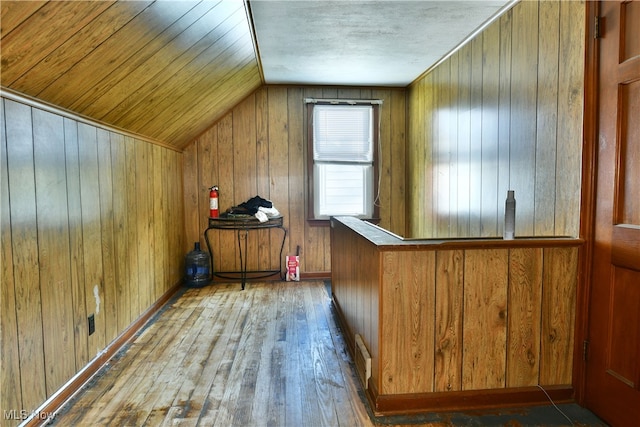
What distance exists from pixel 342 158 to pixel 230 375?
2929 mm

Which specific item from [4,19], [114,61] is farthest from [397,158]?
[4,19]

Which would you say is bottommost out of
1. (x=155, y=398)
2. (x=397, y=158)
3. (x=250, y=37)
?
(x=155, y=398)

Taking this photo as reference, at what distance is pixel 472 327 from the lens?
179 cm

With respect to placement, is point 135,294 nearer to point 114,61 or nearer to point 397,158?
point 114,61

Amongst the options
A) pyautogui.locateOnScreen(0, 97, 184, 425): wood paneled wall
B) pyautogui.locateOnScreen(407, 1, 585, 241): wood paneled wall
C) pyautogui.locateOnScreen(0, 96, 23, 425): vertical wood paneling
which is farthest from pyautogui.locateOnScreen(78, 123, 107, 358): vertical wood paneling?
pyautogui.locateOnScreen(407, 1, 585, 241): wood paneled wall

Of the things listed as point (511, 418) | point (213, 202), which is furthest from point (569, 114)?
point (213, 202)

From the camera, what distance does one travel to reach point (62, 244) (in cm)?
191

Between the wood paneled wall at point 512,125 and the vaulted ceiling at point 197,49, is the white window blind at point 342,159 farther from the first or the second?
the wood paneled wall at point 512,125

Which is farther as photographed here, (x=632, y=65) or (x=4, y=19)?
(x=632, y=65)

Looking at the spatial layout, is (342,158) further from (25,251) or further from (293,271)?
(25,251)

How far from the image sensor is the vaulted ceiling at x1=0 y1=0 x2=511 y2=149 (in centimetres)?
151

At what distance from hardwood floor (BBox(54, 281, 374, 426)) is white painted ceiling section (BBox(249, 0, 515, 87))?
7.59 ft

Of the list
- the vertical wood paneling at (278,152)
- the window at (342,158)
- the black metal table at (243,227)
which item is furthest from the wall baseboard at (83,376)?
the window at (342,158)

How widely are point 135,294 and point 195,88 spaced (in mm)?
1723
